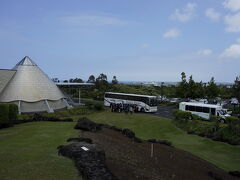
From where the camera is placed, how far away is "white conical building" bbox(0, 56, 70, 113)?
3725cm

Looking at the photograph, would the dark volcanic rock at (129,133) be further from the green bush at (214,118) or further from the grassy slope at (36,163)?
the green bush at (214,118)

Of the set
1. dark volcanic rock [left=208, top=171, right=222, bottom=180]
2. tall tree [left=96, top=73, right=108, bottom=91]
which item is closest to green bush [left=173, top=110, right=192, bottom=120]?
dark volcanic rock [left=208, top=171, right=222, bottom=180]

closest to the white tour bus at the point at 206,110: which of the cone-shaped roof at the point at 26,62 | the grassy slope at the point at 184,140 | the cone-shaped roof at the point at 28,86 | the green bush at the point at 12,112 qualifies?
the grassy slope at the point at 184,140

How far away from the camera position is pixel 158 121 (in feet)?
100.0

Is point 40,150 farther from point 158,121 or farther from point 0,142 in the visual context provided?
point 158,121

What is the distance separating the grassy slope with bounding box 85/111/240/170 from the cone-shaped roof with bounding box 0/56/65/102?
12.9 m

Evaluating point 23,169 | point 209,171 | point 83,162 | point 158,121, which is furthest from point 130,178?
point 158,121

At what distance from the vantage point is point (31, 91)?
1516 inches

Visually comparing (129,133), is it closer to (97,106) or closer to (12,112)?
Answer: (12,112)

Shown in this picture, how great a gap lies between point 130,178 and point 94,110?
32.7 metres

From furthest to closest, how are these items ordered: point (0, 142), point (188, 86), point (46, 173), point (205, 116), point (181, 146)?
point (188, 86), point (205, 116), point (181, 146), point (0, 142), point (46, 173)

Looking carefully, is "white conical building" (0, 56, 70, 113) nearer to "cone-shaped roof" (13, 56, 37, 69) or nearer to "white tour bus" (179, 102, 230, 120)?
"cone-shaped roof" (13, 56, 37, 69)

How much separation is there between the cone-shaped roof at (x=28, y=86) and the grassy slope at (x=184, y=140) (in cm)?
1287

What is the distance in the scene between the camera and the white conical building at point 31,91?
122 ft
